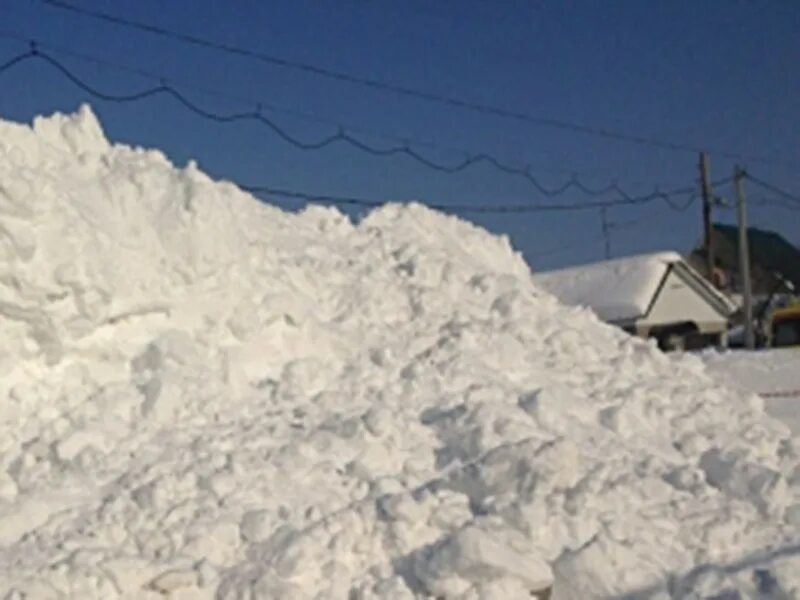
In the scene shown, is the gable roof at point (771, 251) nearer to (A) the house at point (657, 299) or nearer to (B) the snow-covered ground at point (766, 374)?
(A) the house at point (657, 299)

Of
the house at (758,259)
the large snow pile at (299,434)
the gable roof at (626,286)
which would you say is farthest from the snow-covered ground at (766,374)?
the house at (758,259)

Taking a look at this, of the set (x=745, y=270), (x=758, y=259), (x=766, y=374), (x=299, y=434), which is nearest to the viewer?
(x=299, y=434)

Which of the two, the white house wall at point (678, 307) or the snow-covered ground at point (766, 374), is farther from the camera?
the white house wall at point (678, 307)

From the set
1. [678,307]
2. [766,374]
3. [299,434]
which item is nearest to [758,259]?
[678,307]

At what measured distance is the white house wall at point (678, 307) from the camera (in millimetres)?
30312

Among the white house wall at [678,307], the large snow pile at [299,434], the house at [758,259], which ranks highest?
the house at [758,259]

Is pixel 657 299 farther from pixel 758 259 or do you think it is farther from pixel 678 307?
pixel 758 259

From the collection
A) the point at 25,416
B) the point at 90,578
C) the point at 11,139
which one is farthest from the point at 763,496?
the point at 11,139

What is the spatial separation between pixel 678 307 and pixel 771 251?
16.4m

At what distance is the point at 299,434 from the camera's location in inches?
259

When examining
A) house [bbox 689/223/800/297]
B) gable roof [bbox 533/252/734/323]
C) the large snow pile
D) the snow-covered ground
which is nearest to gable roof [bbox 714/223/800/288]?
house [bbox 689/223/800/297]

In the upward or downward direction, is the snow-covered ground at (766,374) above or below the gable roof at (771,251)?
below

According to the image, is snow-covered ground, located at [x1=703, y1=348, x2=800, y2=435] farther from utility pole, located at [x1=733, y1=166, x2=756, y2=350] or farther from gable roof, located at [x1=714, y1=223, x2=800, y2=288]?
gable roof, located at [x1=714, y1=223, x2=800, y2=288]

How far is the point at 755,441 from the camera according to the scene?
27.1ft
